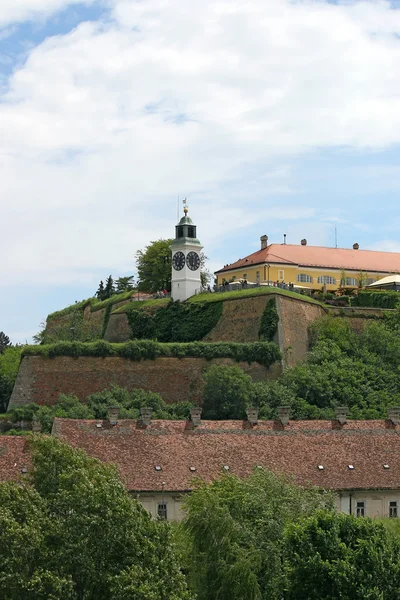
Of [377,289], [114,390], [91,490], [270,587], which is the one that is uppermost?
[377,289]

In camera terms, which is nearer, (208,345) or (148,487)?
(148,487)

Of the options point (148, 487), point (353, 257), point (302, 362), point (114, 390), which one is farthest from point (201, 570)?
point (353, 257)

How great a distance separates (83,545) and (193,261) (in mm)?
56718

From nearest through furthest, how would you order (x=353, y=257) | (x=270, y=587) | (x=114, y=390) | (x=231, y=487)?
(x=270, y=587) → (x=231, y=487) → (x=114, y=390) → (x=353, y=257)

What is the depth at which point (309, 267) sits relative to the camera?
325 feet

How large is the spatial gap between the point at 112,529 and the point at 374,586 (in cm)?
738

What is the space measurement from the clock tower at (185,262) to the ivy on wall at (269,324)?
7.89m

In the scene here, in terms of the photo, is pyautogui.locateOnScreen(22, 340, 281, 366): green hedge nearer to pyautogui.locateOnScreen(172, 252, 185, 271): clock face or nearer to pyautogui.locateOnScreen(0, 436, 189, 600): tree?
pyautogui.locateOnScreen(172, 252, 185, 271): clock face

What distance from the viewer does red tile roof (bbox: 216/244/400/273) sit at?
9919 centimetres

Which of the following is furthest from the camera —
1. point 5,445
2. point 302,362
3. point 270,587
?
point 302,362

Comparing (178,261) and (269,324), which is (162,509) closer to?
(269,324)

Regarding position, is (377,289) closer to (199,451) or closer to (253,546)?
(199,451)

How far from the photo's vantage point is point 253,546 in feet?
136

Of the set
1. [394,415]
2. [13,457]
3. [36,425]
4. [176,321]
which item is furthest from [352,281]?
[13,457]
